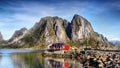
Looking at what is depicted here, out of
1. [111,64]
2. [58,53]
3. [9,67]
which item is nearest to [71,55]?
[58,53]

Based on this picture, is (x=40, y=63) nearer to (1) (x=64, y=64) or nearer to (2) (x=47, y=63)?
(2) (x=47, y=63)

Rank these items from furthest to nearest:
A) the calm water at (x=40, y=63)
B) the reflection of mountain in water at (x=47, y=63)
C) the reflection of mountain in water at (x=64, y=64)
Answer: the calm water at (x=40, y=63) → the reflection of mountain in water at (x=47, y=63) → the reflection of mountain in water at (x=64, y=64)

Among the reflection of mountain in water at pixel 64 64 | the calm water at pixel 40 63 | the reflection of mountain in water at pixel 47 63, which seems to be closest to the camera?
the reflection of mountain in water at pixel 64 64

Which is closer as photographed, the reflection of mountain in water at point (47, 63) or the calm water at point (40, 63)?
the reflection of mountain in water at point (47, 63)

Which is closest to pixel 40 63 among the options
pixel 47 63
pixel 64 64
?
pixel 47 63

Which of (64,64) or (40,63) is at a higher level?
(40,63)

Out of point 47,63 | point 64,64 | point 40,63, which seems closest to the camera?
point 64,64

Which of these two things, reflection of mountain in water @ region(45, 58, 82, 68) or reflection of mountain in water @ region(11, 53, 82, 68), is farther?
reflection of mountain in water @ region(11, 53, 82, 68)

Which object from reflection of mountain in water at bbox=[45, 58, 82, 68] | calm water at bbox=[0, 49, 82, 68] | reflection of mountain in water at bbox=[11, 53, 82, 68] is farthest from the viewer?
calm water at bbox=[0, 49, 82, 68]

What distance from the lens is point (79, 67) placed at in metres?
73.3

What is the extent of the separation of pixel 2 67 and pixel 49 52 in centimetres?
5947

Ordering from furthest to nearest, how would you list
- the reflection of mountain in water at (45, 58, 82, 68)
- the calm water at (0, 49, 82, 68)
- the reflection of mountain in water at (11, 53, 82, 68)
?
1. the calm water at (0, 49, 82, 68)
2. the reflection of mountain in water at (11, 53, 82, 68)
3. the reflection of mountain in water at (45, 58, 82, 68)

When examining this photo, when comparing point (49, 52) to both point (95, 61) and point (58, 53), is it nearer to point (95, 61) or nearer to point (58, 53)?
point (58, 53)

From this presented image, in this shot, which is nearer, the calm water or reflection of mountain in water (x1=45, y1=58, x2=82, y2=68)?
reflection of mountain in water (x1=45, y1=58, x2=82, y2=68)
